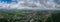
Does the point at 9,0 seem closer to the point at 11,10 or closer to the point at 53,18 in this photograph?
the point at 11,10

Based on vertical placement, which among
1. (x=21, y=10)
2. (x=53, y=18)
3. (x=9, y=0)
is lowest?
(x=53, y=18)

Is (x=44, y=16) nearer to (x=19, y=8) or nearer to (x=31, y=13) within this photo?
(x=31, y=13)

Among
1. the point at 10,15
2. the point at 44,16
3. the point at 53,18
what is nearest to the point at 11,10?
the point at 10,15

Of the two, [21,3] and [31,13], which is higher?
[21,3]

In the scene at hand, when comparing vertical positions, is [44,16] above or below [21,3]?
below

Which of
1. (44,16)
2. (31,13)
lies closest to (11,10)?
(31,13)

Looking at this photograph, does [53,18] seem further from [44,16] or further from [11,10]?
[11,10]

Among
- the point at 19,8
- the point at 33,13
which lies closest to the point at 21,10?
the point at 19,8
